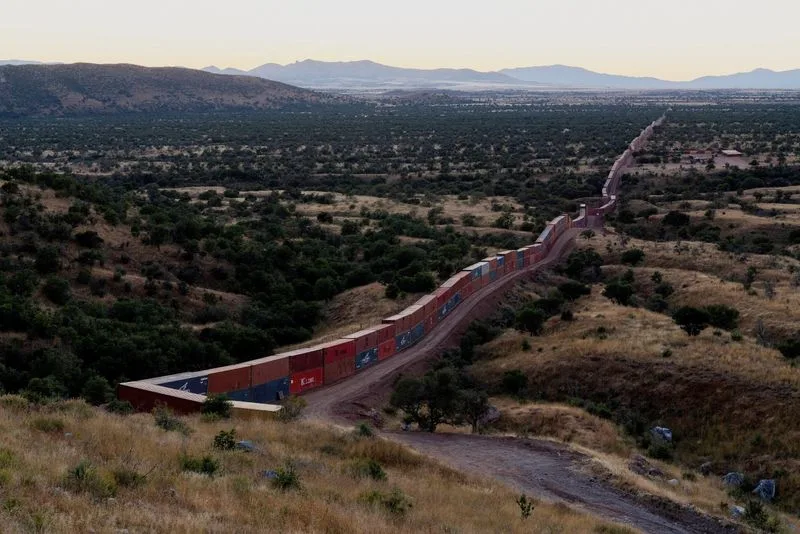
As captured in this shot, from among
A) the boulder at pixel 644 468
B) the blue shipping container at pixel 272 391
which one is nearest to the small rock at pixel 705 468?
the boulder at pixel 644 468

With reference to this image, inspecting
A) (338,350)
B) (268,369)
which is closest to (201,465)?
(268,369)

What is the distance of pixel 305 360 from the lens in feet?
98.0

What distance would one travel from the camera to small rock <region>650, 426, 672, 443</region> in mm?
27500

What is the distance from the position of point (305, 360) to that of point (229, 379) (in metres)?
3.59

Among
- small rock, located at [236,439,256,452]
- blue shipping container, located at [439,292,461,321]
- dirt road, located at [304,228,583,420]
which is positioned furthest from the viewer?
blue shipping container, located at [439,292,461,321]

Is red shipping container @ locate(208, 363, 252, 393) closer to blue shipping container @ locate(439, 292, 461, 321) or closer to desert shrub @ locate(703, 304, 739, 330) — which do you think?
blue shipping container @ locate(439, 292, 461, 321)

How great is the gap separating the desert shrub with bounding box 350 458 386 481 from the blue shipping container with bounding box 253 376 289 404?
1163 cm

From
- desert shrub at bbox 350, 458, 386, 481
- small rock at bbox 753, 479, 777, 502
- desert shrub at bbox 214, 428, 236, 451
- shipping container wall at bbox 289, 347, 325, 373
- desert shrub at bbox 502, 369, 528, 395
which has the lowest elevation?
desert shrub at bbox 502, 369, 528, 395

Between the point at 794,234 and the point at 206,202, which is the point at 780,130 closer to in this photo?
the point at 794,234

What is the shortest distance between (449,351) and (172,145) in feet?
332

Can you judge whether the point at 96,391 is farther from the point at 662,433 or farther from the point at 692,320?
the point at 692,320

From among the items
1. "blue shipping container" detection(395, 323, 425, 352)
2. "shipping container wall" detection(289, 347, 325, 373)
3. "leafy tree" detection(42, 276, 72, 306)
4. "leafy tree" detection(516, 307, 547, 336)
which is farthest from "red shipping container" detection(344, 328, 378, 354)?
"leafy tree" detection(42, 276, 72, 306)

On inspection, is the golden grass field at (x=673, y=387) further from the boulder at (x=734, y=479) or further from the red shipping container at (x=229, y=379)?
the red shipping container at (x=229, y=379)

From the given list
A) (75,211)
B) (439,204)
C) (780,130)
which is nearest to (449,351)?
(75,211)
